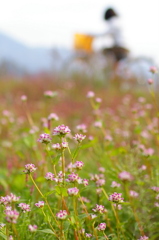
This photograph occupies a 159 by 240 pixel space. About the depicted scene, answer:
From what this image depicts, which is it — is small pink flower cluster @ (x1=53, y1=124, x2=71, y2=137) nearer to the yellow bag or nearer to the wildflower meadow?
the wildflower meadow

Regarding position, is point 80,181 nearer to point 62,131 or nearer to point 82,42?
point 62,131

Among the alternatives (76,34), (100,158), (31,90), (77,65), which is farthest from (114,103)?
(76,34)

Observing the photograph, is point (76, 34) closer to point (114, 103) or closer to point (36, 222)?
point (114, 103)

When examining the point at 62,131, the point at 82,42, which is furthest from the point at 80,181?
the point at 82,42

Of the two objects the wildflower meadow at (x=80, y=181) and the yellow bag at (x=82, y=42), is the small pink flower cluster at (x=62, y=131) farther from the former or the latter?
the yellow bag at (x=82, y=42)

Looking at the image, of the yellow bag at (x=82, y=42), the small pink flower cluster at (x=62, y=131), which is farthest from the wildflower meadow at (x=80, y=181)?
the yellow bag at (x=82, y=42)
